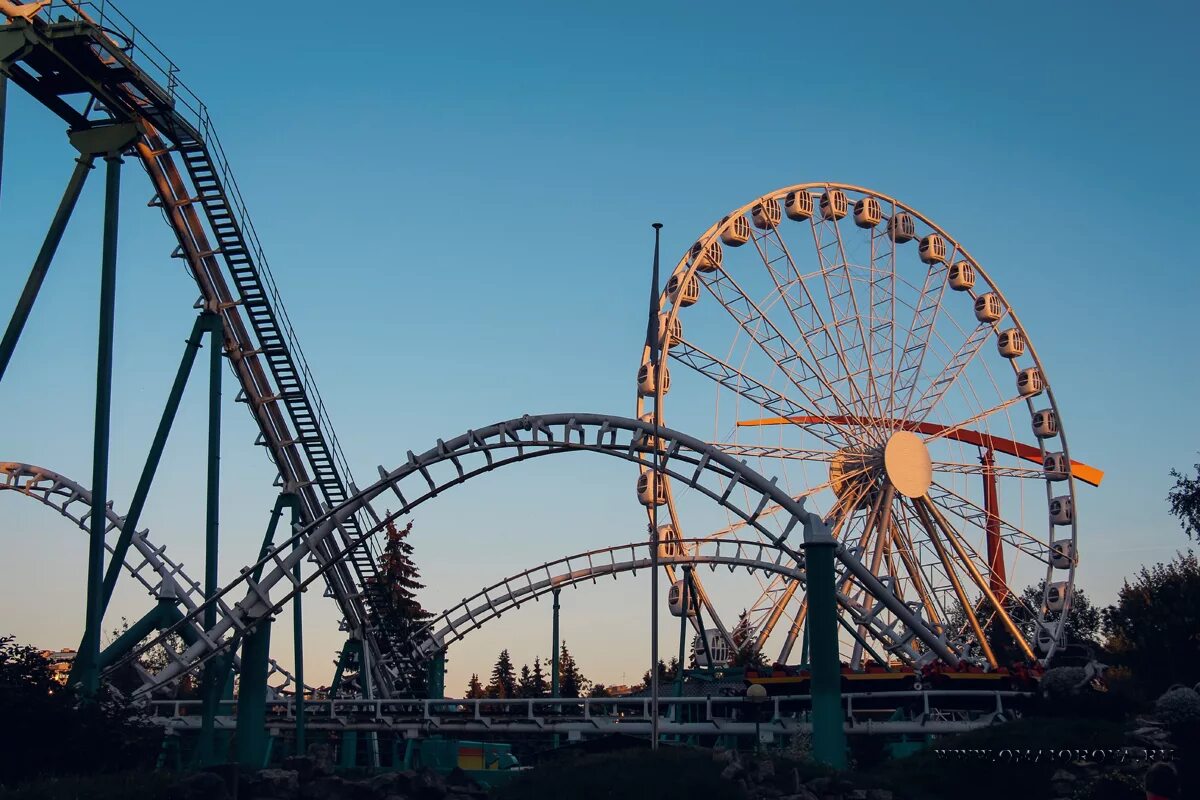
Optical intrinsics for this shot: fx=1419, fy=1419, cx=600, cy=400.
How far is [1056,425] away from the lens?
2152 inches

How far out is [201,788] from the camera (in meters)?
21.3

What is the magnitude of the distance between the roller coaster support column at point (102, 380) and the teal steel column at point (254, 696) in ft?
14.6

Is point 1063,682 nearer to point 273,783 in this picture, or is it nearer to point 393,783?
point 393,783

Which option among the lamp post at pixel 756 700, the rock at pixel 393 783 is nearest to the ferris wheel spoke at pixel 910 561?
the lamp post at pixel 756 700

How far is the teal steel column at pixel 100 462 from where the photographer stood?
2647 cm

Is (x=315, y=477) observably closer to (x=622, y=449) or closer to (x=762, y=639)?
(x=622, y=449)

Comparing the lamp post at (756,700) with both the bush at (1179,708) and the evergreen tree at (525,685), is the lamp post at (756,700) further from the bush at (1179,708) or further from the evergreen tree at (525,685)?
the evergreen tree at (525,685)

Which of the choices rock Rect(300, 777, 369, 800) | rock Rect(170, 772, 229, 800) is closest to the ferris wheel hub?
rock Rect(300, 777, 369, 800)

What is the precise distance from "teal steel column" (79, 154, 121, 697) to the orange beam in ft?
74.8

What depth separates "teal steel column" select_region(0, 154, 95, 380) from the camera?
25.4m

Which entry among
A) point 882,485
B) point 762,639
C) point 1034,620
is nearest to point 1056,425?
point 1034,620

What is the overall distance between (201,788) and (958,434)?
120ft

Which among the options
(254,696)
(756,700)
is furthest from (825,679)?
(254,696)

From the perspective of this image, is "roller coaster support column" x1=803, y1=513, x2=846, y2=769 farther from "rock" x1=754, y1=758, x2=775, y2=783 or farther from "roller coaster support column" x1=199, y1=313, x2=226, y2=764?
"roller coaster support column" x1=199, y1=313, x2=226, y2=764
